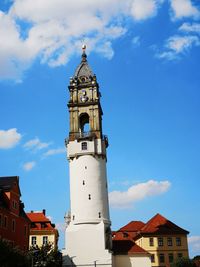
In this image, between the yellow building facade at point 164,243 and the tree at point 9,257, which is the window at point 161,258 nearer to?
the yellow building facade at point 164,243

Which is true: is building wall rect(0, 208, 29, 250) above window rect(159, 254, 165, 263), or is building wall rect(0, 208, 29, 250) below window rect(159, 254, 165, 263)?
above

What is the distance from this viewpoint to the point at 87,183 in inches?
2312

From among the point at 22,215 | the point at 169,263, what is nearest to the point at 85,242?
the point at 22,215

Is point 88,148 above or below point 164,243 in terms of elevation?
above

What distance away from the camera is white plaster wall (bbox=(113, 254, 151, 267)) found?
58.4m

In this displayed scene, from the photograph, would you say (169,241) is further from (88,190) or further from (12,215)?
(12,215)

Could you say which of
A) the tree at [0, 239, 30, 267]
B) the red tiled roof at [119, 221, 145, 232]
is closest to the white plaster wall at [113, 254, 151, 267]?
the tree at [0, 239, 30, 267]

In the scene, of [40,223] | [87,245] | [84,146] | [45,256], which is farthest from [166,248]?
[45,256]

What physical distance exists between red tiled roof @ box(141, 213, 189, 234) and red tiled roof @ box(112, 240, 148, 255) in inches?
542

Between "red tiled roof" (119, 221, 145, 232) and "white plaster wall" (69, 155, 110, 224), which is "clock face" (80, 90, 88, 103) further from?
"red tiled roof" (119, 221, 145, 232)

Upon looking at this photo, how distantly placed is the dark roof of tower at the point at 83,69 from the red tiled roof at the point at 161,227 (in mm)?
32051

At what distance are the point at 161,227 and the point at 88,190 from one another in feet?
79.5

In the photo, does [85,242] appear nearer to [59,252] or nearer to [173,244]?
[59,252]

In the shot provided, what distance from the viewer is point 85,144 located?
61.0 m
